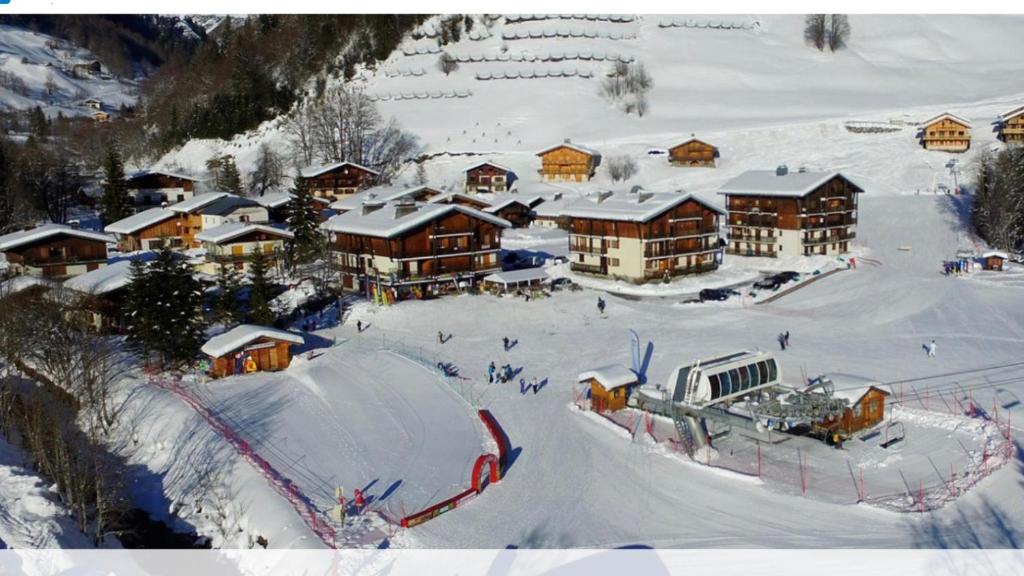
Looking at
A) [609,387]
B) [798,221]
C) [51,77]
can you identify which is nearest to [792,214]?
[798,221]

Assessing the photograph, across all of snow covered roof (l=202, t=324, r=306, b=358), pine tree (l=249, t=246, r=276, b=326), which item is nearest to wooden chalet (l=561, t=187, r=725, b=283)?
pine tree (l=249, t=246, r=276, b=326)

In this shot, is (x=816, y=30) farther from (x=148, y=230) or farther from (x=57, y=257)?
(x=57, y=257)

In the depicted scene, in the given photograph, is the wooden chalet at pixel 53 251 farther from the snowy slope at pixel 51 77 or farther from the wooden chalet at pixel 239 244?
the snowy slope at pixel 51 77

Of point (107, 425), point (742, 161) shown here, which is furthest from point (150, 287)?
point (742, 161)

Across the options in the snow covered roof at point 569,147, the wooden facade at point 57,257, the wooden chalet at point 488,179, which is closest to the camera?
the wooden facade at point 57,257

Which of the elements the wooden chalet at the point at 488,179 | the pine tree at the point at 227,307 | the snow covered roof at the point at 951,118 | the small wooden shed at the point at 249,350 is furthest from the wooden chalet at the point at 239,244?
the snow covered roof at the point at 951,118

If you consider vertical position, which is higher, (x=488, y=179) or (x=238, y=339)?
(x=488, y=179)

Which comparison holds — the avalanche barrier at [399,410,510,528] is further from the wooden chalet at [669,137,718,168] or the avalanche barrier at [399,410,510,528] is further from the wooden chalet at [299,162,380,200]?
the wooden chalet at [669,137,718,168]
